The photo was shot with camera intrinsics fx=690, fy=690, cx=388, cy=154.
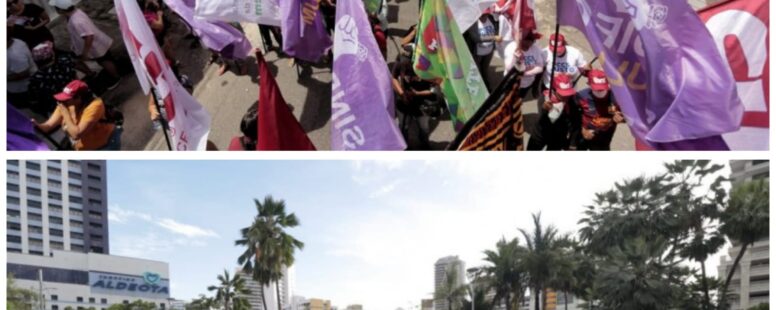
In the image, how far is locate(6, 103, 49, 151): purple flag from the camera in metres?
6.13

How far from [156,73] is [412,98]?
262 cm

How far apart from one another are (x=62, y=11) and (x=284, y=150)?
15.2 feet

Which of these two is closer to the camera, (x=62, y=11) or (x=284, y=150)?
(x=284, y=150)

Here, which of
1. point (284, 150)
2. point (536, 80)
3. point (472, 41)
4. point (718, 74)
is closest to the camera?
point (718, 74)

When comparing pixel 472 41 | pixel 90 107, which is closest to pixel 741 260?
pixel 472 41

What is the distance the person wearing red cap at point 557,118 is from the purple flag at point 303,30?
272 cm

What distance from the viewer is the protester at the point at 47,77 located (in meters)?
8.18

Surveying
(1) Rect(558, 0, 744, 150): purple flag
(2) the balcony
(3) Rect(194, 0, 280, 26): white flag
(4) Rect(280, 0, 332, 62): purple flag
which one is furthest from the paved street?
(1) Rect(558, 0, 744, 150): purple flag

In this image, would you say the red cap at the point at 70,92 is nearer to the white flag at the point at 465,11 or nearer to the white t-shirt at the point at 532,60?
the white flag at the point at 465,11

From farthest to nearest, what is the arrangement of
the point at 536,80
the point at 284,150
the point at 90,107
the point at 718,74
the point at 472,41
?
the point at 472,41 < the point at 536,80 < the point at 90,107 < the point at 284,150 < the point at 718,74

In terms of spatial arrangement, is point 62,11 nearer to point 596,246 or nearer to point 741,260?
Result: point 596,246

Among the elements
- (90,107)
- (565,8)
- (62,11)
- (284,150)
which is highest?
(62,11)

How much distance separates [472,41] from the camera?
833 cm

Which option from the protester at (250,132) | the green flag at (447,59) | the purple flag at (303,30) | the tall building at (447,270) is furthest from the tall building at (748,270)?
the purple flag at (303,30)
